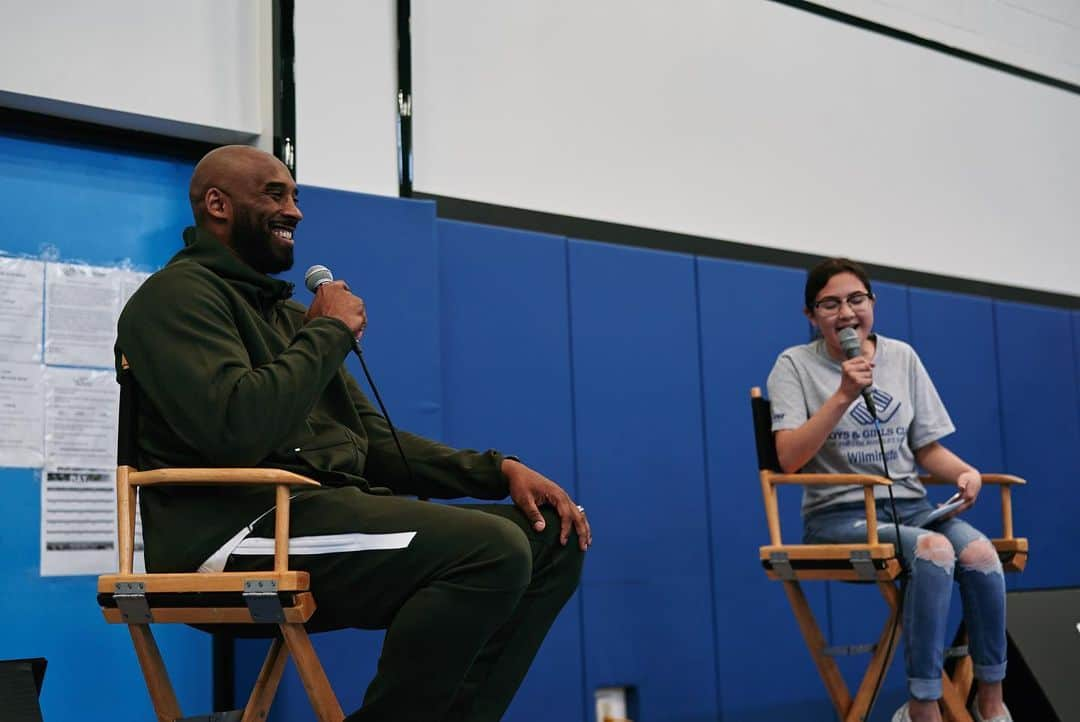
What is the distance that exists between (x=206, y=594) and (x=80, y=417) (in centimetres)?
145

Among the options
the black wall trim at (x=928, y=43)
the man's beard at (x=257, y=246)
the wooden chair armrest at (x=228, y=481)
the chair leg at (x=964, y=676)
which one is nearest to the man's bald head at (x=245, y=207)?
the man's beard at (x=257, y=246)

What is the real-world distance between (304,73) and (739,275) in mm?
1659

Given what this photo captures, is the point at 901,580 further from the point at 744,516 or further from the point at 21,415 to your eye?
the point at 21,415

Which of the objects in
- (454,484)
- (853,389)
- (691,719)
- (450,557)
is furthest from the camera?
(691,719)

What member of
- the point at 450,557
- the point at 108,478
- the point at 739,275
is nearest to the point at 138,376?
the point at 450,557

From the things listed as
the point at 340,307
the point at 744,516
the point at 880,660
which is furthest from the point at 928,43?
the point at 340,307

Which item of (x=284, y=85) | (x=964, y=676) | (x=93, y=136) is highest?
(x=284, y=85)

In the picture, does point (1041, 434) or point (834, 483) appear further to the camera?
point (1041, 434)

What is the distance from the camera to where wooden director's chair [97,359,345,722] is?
1935 mm

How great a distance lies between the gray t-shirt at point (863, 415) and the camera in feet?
10.4

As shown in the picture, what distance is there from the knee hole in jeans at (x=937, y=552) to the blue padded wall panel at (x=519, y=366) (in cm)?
117

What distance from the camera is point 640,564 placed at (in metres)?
3.92

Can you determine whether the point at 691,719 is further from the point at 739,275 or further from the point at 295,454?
the point at 295,454

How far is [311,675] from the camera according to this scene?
196 centimetres
